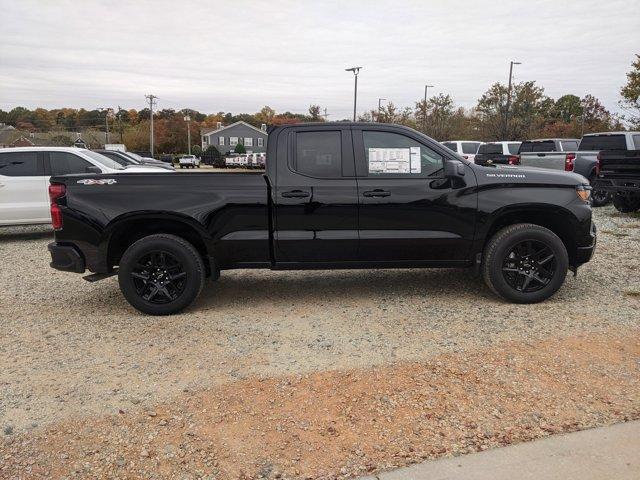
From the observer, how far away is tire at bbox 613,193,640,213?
11375 millimetres

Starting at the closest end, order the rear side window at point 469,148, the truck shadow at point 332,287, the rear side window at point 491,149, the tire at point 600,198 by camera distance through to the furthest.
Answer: the truck shadow at point 332,287
the tire at point 600,198
the rear side window at point 491,149
the rear side window at point 469,148

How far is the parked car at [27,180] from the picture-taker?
905cm

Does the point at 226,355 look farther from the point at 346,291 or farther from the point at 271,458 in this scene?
the point at 346,291

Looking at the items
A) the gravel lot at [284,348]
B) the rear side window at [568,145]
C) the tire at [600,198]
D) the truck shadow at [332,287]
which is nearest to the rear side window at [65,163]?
the gravel lot at [284,348]

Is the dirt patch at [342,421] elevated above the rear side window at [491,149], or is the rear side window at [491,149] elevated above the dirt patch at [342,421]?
the rear side window at [491,149]

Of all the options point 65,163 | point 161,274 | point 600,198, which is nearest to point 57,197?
point 161,274

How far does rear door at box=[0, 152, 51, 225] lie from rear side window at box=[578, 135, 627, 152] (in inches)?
520

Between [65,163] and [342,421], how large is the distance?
28.0 ft

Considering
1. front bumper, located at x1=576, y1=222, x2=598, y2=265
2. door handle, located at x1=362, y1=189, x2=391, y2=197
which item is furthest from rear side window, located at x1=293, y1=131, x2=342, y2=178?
front bumper, located at x1=576, y1=222, x2=598, y2=265

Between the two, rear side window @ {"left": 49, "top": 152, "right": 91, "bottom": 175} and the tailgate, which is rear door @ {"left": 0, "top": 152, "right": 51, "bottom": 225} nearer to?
rear side window @ {"left": 49, "top": 152, "right": 91, "bottom": 175}

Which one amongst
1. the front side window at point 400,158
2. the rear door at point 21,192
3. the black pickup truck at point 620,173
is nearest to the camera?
the front side window at point 400,158

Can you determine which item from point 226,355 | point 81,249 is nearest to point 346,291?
point 226,355

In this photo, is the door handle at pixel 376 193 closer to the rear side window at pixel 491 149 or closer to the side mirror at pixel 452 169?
the side mirror at pixel 452 169

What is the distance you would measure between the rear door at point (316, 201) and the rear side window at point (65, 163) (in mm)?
6190
